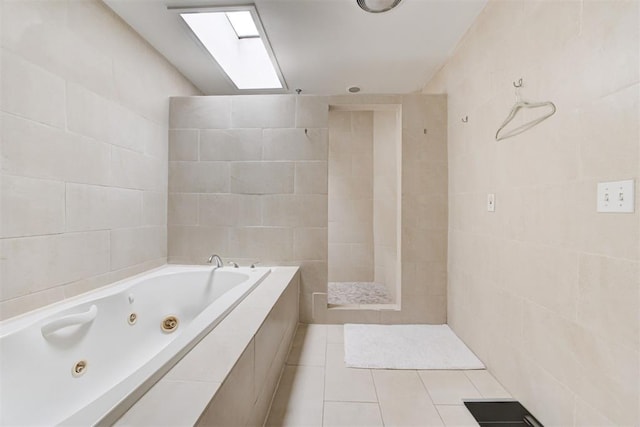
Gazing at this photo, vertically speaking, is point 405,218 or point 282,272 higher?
point 405,218

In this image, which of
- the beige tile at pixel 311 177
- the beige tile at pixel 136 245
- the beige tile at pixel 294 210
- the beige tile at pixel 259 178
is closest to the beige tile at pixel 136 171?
the beige tile at pixel 136 245

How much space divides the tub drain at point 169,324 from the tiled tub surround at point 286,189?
0.61 m

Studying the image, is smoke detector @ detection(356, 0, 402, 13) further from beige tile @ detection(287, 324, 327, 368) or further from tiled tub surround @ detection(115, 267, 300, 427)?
beige tile @ detection(287, 324, 327, 368)

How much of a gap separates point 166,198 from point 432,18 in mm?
2525

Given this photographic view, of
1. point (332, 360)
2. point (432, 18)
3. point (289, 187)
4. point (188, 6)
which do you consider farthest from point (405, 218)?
point (188, 6)

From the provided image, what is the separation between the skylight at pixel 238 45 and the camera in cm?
198

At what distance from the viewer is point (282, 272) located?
2229 mm

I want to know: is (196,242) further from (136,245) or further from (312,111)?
(312,111)

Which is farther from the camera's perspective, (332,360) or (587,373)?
(332,360)

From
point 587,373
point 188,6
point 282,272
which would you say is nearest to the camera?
point 587,373

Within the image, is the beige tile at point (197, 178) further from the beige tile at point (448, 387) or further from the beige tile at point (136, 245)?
the beige tile at point (448, 387)

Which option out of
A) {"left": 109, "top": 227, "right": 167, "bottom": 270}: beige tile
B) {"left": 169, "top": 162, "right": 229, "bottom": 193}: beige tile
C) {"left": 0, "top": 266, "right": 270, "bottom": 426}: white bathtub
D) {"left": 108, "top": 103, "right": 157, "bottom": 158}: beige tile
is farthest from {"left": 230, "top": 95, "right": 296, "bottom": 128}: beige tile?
{"left": 0, "top": 266, "right": 270, "bottom": 426}: white bathtub

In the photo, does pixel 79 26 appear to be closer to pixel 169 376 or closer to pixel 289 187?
pixel 289 187

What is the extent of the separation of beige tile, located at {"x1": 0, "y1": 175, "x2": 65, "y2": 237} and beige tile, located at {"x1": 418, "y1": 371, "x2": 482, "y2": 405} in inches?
87.4
